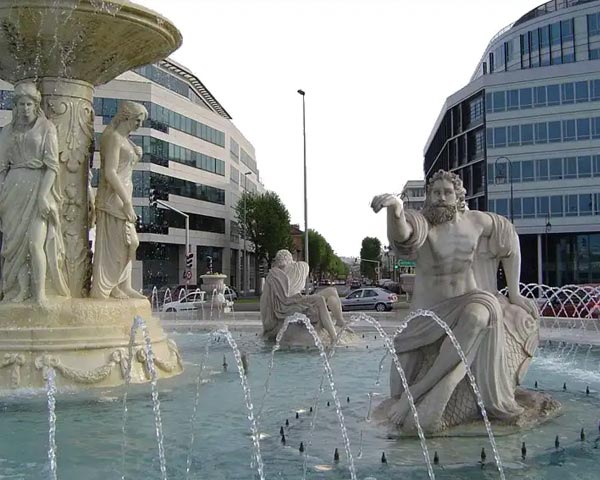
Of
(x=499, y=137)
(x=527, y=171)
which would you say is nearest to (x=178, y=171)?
(x=499, y=137)

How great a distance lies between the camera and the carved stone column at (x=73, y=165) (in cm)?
913

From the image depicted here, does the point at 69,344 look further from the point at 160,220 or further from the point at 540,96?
the point at 540,96

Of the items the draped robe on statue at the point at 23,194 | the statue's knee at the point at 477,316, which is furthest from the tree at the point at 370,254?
the statue's knee at the point at 477,316

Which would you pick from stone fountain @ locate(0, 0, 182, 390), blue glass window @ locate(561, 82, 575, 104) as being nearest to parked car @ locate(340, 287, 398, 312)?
blue glass window @ locate(561, 82, 575, 104)

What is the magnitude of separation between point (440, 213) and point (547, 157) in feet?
160

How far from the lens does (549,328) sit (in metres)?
17.0

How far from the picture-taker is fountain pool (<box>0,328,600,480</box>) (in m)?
5.07

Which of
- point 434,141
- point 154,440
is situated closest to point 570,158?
point 434,141

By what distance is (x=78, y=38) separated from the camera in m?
8.71

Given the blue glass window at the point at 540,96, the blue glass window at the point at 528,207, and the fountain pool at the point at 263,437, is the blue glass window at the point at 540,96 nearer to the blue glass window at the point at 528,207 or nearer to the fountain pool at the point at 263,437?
the blue glass window at the point at 528,207

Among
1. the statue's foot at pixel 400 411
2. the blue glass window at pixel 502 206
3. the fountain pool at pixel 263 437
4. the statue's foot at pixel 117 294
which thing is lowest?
the fountain pool at pixel 263 437

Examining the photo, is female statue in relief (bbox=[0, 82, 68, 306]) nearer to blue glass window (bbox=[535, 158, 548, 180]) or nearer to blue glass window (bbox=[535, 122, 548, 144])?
blue glass window (bbox=[535, 158, 548, 180])

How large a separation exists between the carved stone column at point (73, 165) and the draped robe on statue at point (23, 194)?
40 centimetres

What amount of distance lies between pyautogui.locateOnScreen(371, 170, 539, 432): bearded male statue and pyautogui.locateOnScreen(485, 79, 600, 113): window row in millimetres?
48514
